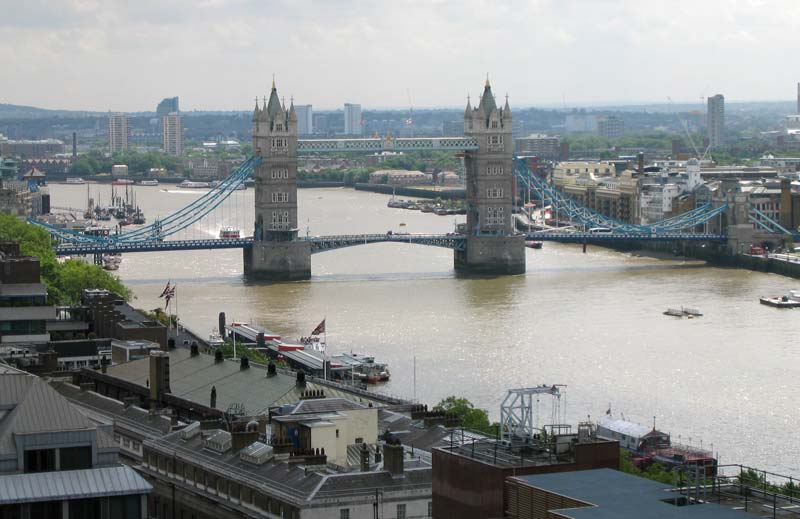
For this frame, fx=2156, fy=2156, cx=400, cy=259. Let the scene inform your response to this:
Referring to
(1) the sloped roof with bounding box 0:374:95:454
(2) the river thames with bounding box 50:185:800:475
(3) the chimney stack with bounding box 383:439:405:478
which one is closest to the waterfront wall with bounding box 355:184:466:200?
(2) the river thames with bounding box 50:185:800:475

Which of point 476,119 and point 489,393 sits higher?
point 476,119

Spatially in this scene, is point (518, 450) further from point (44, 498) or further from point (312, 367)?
point (312, 367)

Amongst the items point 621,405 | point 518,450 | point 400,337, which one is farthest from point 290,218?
point 518,450

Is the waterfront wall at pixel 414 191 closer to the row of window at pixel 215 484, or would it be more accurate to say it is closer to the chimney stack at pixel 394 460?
the row of window at pixel 215 484

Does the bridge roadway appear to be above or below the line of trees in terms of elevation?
below

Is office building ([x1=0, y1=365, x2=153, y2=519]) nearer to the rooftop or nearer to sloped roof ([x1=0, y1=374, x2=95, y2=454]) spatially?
sloped roof ([x1=0, y1=374, x2=95, y2=454])

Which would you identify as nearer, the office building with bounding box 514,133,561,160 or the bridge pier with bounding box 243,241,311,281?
the bridge pier with bounding box 243,241,311,281

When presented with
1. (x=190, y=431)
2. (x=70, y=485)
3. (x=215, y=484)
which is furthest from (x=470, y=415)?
(x=70, y=485)

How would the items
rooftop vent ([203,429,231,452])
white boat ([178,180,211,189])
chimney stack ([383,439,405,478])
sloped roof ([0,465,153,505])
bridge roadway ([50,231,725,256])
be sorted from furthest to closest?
white boat ([178,180,211,189]), bridge roadway ([50,231,725,256]), rooftop vent ([203,429,231,452]), chimney stack ([383,439,405,478]), sloped roof ([0,465,153,505])

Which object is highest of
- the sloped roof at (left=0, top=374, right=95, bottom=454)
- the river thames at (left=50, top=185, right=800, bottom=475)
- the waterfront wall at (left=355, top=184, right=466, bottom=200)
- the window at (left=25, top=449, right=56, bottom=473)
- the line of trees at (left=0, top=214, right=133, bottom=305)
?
the sloped roof at (left=0, top=374, right=95, bottom=454)
